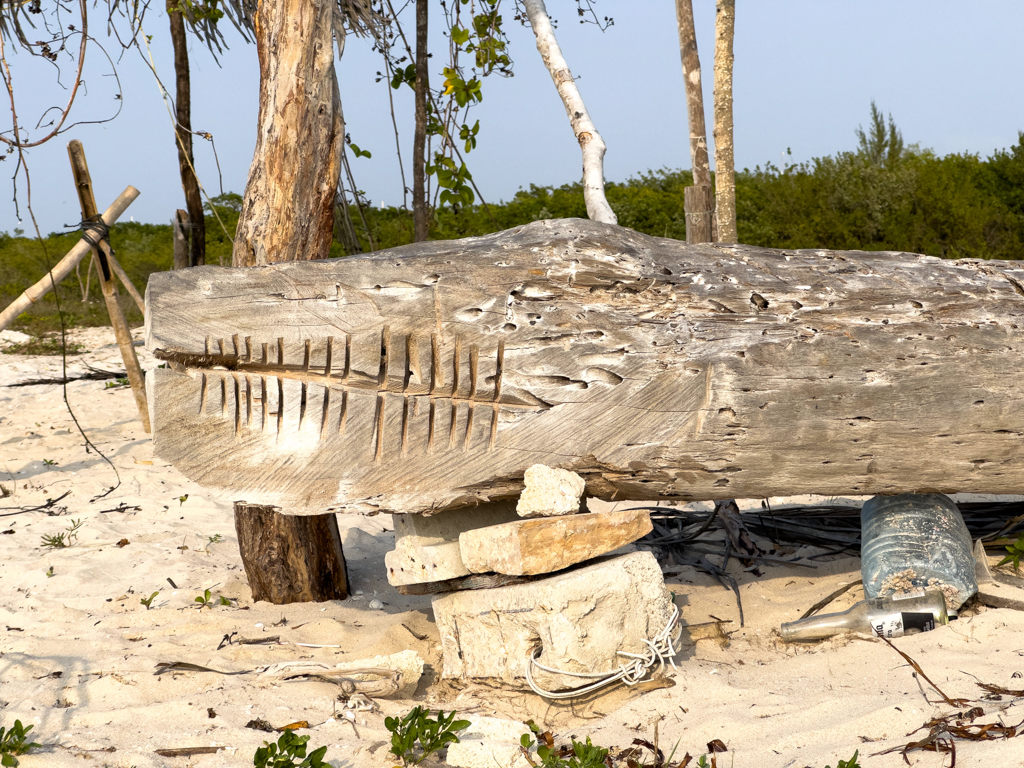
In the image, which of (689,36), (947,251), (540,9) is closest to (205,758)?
(540,9)

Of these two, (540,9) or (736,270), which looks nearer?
(736,270)

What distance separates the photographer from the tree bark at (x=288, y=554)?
3.37 m

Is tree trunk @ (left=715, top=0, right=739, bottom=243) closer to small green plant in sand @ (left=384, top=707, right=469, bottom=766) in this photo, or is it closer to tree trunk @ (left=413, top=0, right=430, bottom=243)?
tree trunk @ (left=413, top=0, right=430, bottom=243)

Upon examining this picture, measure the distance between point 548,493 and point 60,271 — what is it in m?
3.83

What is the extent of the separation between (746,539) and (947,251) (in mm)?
11727

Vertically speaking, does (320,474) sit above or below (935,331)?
below

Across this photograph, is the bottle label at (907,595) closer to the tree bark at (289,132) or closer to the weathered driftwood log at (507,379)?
the weathered driftwood log at (507,379)

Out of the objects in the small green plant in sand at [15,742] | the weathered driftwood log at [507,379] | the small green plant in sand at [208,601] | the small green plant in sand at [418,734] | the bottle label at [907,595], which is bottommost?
the small green plant in sand at [208,601]

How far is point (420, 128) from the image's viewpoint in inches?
257

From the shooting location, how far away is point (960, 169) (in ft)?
47.5

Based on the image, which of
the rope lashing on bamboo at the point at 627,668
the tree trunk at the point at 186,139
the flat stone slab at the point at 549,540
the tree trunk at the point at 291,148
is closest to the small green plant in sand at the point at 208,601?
the tree trunk at the point at 291,148

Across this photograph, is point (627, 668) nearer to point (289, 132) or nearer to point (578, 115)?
point (289, 132)

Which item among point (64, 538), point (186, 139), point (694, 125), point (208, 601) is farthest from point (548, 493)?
point (186, 139)

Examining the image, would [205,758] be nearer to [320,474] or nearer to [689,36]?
[320,474]
